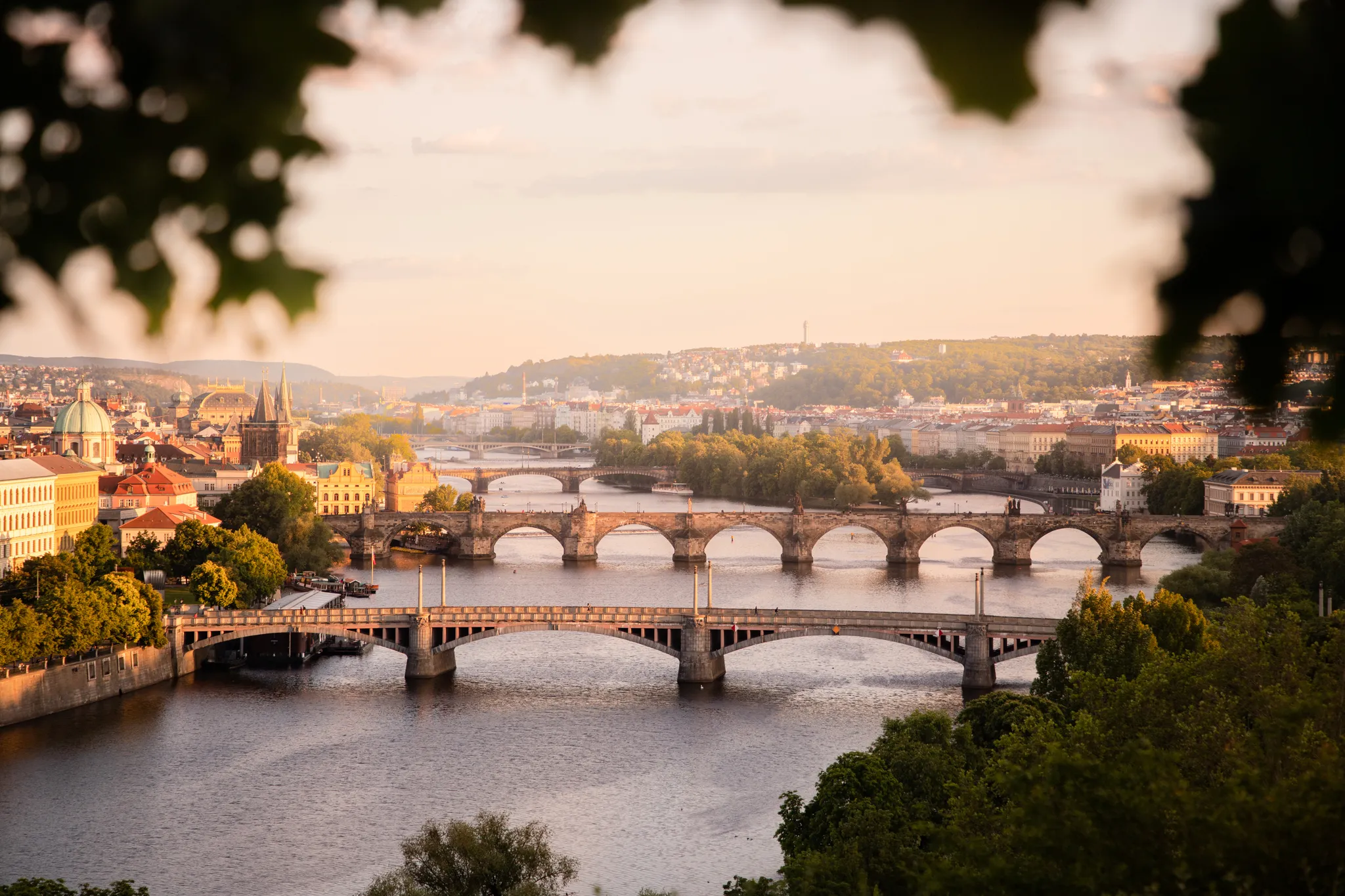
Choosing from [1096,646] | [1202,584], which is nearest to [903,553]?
[1202,584]

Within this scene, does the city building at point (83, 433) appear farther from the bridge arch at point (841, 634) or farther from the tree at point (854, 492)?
the bridge arch at point (841, 634)

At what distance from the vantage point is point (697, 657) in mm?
29688

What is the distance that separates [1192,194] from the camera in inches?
47.0

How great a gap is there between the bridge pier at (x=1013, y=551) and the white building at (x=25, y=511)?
1046 inches

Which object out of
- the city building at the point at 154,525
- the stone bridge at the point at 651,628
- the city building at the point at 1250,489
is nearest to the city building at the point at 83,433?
the city building at the point at 154,525

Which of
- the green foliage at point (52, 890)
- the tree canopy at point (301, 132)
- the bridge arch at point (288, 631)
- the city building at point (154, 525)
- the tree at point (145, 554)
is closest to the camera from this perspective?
the tree canopy at point (301, 132)

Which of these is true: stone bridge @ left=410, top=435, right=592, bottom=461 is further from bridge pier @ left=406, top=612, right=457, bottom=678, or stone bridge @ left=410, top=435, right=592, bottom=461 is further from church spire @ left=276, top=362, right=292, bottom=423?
bridge pier @ left=406, top=612, right=457, bottom=678

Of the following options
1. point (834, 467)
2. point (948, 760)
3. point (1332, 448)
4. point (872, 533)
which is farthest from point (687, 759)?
point (834, 467)

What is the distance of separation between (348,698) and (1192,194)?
92.5 feet

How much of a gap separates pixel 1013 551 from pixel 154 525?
24737mm

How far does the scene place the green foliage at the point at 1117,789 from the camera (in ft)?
31.7

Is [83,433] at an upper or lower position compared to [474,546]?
upper

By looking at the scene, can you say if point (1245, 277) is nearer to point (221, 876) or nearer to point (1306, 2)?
point (1306, 2)

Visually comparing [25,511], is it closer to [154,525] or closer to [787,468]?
[154,525]
